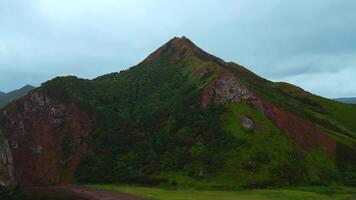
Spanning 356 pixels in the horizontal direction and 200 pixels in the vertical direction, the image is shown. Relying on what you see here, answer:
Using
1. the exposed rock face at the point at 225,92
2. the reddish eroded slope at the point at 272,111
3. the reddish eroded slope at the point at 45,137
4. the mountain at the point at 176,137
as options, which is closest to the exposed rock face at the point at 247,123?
the mountain at the point at 176,137

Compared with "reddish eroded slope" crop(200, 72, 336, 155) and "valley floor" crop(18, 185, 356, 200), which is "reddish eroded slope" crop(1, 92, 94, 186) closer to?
"valley floor" crop(18, 185, 356, 200)

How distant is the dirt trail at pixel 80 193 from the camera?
7869cm

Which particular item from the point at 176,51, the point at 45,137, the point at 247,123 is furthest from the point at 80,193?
the point at 176,51

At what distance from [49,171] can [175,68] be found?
53.1m

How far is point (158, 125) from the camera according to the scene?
11088 cm

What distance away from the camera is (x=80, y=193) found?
279ft

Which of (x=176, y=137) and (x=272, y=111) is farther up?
(x=272, y=111)

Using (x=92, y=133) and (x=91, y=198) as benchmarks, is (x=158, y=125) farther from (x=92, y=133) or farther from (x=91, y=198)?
(x=91, y=198)

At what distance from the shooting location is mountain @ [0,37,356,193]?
92.1 meters

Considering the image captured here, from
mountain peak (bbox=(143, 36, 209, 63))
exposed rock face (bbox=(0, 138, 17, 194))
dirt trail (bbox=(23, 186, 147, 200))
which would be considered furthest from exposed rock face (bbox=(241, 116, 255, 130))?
mountain peak (bbox=(143, 36, 209, 63))

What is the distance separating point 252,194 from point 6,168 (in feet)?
153

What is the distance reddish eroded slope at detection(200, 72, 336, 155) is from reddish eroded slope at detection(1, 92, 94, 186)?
2915 cm

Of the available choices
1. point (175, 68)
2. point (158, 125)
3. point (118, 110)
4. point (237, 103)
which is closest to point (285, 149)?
point (237, 103)

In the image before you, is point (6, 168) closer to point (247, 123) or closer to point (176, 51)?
point (247, 123)
